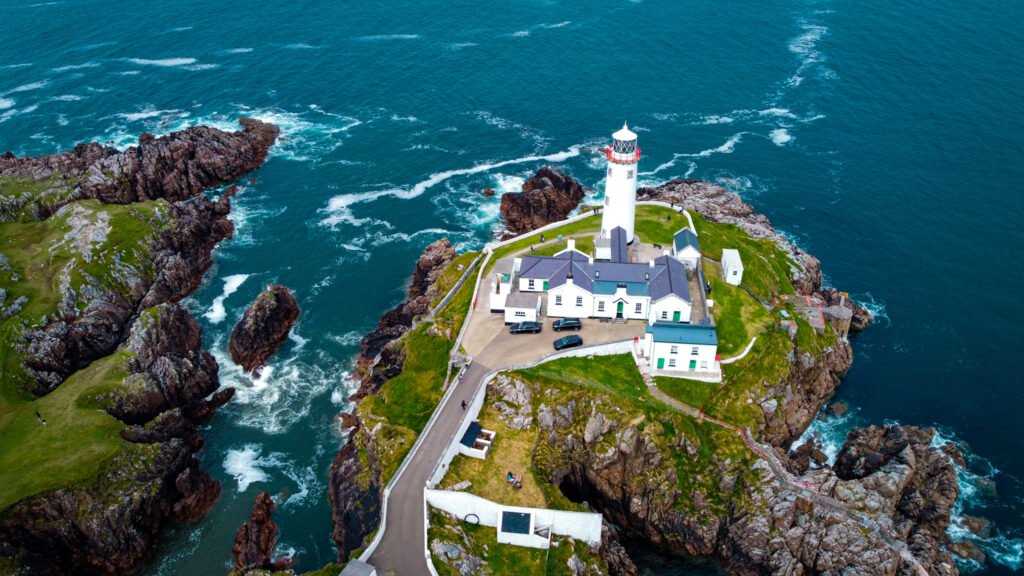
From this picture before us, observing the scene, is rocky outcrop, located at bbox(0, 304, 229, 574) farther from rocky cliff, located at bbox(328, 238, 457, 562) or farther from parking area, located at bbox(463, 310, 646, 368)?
parking area, located at bbox(463, 310, 646, 368)

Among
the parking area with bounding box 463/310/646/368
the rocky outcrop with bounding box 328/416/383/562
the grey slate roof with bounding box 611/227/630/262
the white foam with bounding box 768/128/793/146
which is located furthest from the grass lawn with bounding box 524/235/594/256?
the white foam with bounding box 768/128/793/146

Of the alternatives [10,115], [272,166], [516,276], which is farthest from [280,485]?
[10,115]

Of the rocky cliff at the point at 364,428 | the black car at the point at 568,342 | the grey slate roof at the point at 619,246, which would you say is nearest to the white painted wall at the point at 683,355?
the black car at the point at 568,342

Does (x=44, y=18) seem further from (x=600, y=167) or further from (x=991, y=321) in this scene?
(x=991, y=321)

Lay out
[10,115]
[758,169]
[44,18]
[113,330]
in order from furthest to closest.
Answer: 1. [44,18]
2. [10,115]
3. [758,169]
4. [113,330]

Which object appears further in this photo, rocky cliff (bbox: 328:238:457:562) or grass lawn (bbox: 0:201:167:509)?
grass lawn (bbox: 0:201:167:509)

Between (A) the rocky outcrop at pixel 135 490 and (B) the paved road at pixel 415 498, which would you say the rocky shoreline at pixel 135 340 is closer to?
(A) the rocky outcrop at pixel 135 490
